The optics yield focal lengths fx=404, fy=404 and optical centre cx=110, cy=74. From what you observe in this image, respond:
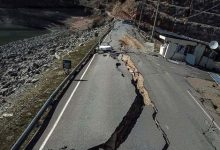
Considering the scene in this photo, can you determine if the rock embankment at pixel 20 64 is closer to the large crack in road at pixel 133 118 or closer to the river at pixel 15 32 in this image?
the large crack in road at pixel 133 118

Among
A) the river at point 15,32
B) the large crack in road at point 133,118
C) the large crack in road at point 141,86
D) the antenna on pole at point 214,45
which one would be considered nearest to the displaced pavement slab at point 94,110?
the large crack in road at point 133,118

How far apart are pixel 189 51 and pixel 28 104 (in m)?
25.0

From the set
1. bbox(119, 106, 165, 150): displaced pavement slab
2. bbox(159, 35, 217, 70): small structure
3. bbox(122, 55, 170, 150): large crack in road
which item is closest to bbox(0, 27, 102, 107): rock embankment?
bbox(122, 55, 170, 150): large crack in road

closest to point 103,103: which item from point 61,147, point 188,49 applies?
point 61,147

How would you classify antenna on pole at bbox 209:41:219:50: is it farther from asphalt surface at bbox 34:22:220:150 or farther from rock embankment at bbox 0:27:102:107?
rock embankment at bbox 0:27:102:107

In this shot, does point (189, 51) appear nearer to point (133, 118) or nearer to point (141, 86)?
point (141, 86)

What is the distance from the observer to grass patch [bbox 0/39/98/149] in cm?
1593

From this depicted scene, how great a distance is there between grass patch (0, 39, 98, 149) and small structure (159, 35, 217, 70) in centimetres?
1289

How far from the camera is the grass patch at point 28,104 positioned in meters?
15.9

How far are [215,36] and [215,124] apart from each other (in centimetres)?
4581

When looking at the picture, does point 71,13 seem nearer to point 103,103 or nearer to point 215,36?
point 215,36

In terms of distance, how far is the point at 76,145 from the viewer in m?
15.0

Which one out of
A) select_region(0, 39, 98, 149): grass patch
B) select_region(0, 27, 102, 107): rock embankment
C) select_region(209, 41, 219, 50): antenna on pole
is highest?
select_region(0, 39, 98, 149): grass patch

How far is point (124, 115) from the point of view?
1923 cm
